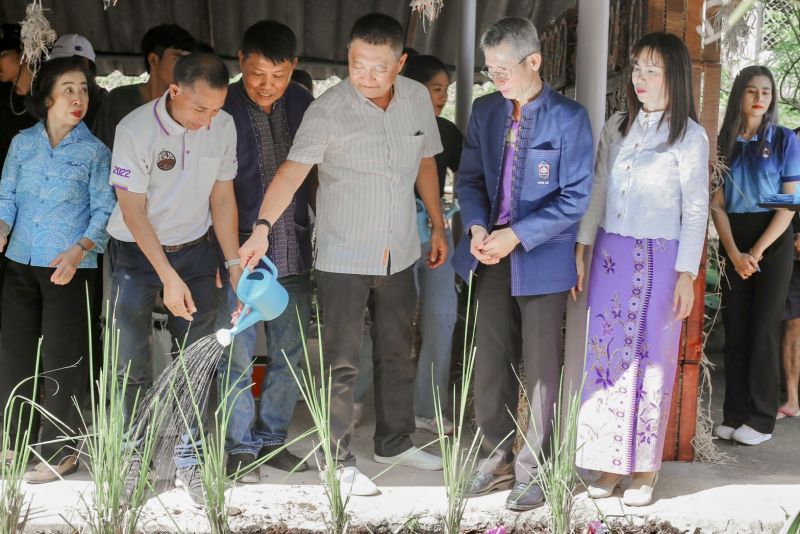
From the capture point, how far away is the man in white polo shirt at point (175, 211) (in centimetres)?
372

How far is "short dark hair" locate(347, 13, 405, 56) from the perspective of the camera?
3.70m

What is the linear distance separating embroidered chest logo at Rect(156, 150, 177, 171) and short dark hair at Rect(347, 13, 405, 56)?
2.74 feet

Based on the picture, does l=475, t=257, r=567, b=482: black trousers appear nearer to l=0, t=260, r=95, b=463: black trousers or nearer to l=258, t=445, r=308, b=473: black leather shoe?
l=258, t=445, r=308, b=473: black leather shoe

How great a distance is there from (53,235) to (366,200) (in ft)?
4.09

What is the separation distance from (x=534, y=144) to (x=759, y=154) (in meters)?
1.67

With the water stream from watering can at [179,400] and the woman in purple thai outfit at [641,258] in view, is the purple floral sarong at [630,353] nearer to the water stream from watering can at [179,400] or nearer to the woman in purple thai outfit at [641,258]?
the woman in purple thai outfit at [641,258]

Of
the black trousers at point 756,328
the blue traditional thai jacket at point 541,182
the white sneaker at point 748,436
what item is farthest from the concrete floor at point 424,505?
the blue traditional thai jacket at point 541,182

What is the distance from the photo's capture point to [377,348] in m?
4.20

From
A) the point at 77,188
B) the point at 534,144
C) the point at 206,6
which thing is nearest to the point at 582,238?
the point at 534,144

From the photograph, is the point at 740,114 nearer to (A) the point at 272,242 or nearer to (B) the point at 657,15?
(B) the point at 657,15

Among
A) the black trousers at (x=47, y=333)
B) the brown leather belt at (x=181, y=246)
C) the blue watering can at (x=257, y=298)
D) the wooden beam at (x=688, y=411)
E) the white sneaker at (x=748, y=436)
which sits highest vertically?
the brown leather belt at (x=181, y=246)

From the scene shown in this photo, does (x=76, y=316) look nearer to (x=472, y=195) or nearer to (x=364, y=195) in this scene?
(x=364, y=195)

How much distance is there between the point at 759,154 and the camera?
190 inches

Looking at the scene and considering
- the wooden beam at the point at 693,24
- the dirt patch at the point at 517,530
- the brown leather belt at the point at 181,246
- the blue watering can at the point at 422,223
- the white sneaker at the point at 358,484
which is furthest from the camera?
the blue watering can at the point at 422,223
